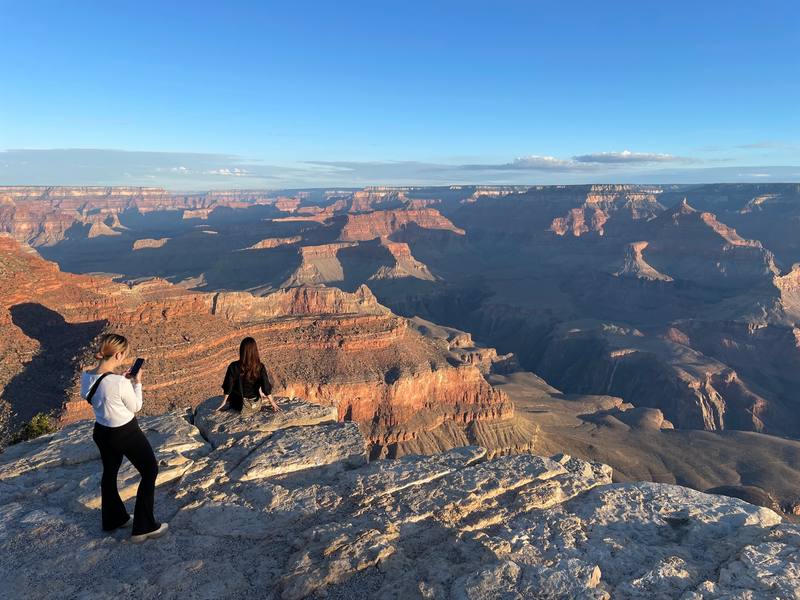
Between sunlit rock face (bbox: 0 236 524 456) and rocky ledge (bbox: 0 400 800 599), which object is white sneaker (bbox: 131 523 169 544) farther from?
sunlit rock face (bbox: 0 236 524 456)

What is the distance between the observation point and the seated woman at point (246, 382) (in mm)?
11062

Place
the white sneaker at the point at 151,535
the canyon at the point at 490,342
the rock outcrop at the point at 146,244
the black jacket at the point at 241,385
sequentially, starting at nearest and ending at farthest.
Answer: the white sneaker at the point at 151,535 → the black jacket at the point at 241,385 → the canyon at the point at 490,342 → the rock outcrop at the point at 146,244

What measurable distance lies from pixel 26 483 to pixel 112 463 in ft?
12.2

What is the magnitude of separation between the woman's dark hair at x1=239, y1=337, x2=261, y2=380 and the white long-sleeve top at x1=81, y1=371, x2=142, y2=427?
3.56 m

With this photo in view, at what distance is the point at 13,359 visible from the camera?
39688mm

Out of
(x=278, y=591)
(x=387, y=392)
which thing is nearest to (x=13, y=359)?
(x=387, y=392)

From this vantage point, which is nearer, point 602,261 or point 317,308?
point 317,308

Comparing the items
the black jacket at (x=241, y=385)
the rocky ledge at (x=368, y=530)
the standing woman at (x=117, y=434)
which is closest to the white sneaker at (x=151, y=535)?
the standing woman at (x=117, y=434)

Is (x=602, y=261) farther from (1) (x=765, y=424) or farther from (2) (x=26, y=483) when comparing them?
(2) (x=26, y=483)

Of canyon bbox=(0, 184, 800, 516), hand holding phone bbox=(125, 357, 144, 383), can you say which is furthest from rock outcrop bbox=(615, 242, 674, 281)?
hand holding phone bbox=(125, 357, 144, 383)

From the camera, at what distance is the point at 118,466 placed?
750 centimetres

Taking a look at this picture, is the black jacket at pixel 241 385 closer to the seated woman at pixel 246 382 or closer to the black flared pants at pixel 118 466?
the seated woman at pixel 246 382

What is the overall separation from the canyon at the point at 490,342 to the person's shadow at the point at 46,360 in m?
0.20

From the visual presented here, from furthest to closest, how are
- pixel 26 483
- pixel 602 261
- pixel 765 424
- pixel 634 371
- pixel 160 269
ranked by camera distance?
pixel 602 261, pixel 160 269, pixel 634 371, pixel 765 424, pixel 26 483
